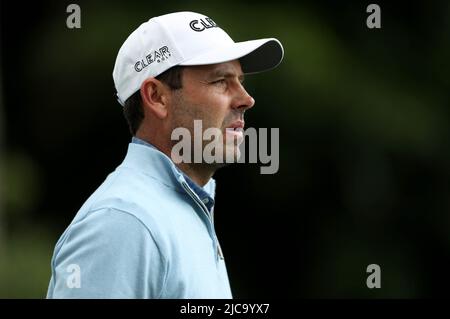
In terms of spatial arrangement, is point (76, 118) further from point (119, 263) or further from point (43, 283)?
point (119, 263)

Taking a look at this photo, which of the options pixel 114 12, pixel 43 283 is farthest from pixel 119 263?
pixel 114 12

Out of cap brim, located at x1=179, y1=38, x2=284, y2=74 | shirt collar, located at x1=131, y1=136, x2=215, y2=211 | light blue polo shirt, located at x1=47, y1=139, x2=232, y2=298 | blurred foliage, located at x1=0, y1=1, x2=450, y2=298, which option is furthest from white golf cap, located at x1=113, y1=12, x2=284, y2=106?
blurred foliage, located at x1=0, y1=1, x2=450, y2=298

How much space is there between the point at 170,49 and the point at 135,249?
501mm

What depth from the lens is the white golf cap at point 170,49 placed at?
2.22 m

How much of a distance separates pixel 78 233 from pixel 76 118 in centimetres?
354

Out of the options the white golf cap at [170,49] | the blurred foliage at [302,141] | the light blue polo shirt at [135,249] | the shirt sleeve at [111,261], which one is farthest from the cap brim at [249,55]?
the blurred foliage at [302,141]

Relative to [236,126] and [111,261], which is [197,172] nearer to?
[236,126]

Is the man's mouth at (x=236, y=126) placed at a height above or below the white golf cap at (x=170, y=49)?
below

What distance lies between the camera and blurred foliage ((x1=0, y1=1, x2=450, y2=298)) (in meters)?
5.27

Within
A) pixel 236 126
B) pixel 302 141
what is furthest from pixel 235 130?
pixel 302 141

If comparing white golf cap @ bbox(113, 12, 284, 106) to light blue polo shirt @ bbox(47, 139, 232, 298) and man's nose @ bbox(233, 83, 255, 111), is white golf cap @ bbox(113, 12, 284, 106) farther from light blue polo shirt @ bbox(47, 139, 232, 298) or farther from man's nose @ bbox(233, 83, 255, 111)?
light blue polo shirt @ bbox(47, 139, 232, 298)

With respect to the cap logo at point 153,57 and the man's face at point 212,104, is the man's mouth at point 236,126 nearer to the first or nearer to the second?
the man's face at point 212,104

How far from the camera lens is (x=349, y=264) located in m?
5.38

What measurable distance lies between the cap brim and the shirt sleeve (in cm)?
44
